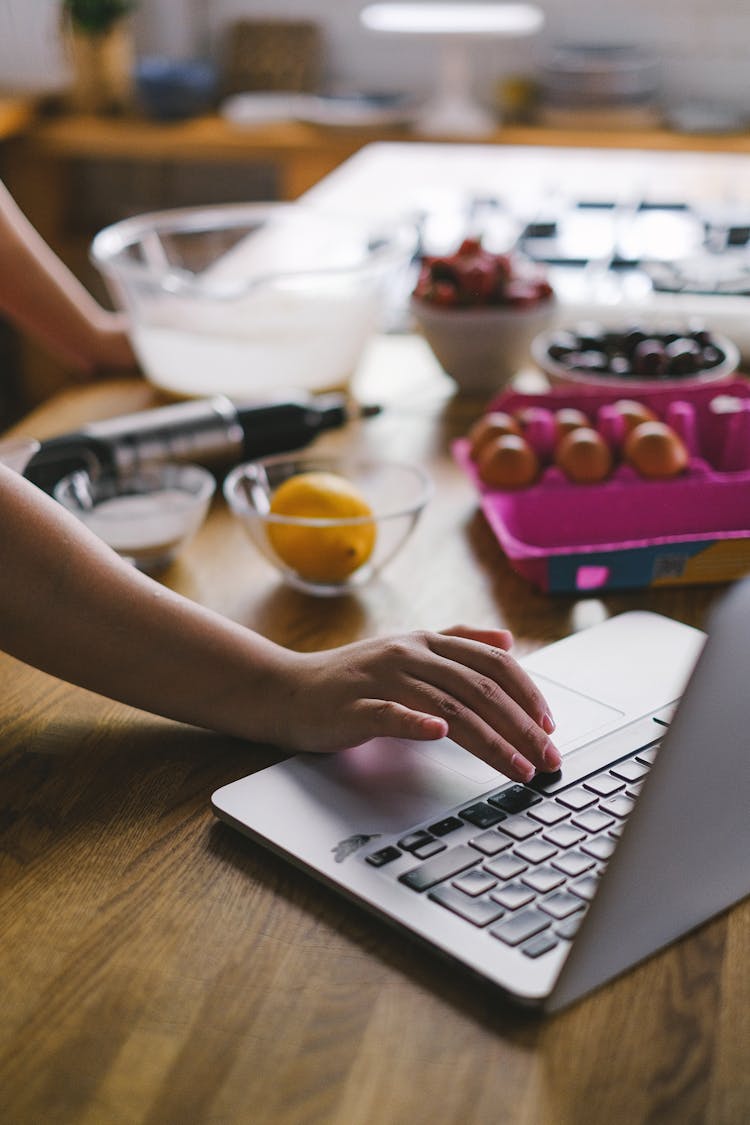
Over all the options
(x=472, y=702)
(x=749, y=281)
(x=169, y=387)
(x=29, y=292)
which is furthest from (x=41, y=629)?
(x=749, y=281)

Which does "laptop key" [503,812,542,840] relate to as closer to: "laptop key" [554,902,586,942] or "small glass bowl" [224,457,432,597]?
"laptop key" [554,902,586,942]

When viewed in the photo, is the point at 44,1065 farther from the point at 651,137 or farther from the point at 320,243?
the point at 651,137

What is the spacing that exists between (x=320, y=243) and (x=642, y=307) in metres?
0.47

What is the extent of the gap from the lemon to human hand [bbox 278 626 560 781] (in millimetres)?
201

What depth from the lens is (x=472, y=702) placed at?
2.45ft

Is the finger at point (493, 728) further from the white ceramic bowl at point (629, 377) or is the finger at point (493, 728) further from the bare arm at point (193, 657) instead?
the white ceramic bowl at point (629, 377)

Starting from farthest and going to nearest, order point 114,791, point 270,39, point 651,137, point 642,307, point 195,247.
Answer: point 270,39
point 651,137
point 195,247
point 642,307
point 114,791

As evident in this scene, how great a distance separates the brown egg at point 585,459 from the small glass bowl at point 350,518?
13cm

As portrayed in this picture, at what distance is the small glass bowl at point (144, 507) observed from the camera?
1058 millimetres

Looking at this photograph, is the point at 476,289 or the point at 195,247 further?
the point at 195,247

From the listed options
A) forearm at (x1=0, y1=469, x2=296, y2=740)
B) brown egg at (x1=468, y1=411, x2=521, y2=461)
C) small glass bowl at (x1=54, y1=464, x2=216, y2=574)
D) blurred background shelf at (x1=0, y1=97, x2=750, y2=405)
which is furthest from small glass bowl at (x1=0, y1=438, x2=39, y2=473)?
blurred background shelf at (x1=0, y1=97, x2=750, y2=405)

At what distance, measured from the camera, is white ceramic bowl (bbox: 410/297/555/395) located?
4.70 feet

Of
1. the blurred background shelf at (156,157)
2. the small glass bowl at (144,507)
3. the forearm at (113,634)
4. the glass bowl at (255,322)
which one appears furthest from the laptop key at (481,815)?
the blurred background shelf at (156,157)

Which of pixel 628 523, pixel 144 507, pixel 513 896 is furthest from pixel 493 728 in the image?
pixel 144 507
